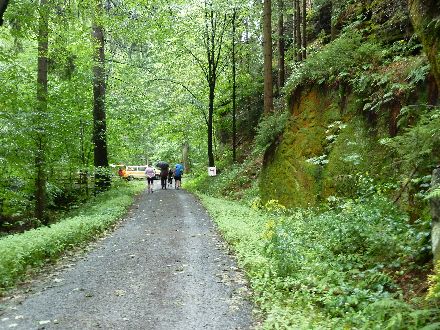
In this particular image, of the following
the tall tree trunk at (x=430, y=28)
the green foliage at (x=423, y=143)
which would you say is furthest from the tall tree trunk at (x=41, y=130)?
the green foliage at (x=423, y=143)

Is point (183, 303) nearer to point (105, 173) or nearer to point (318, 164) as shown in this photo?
point (318, 164)

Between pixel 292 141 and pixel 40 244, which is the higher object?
pixel 292 141

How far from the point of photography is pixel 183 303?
6.23 meters

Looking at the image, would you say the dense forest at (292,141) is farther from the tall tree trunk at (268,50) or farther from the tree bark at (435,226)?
the tall tree trunk at (268,50)

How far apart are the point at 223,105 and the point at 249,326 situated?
2781 centimetres

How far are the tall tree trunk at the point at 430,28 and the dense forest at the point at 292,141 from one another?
35 mm

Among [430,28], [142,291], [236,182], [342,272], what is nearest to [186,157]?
[236,182]

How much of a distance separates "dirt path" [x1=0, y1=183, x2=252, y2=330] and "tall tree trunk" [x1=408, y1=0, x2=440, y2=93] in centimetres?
512

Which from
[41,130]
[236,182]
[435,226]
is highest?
[41,130]

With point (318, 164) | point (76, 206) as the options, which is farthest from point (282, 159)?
point (76, 206)

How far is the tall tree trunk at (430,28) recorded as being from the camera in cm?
691

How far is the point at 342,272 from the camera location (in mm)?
6062

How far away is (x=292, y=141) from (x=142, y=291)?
8.09 m

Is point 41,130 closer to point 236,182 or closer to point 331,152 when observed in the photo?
point 331,152
